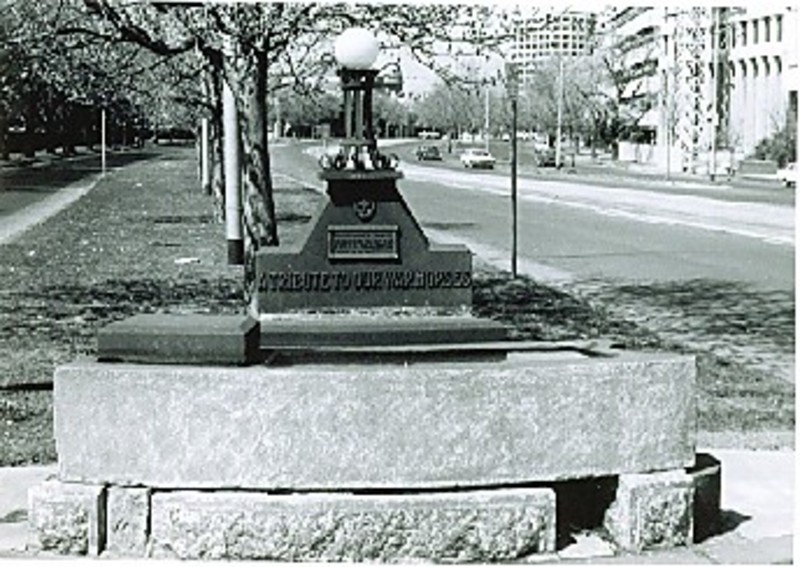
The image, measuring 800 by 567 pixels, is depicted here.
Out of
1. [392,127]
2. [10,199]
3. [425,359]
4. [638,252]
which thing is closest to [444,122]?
[392,127]

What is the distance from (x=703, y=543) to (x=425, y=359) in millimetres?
1420

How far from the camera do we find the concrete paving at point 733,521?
5.29m

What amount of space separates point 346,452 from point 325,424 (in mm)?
137

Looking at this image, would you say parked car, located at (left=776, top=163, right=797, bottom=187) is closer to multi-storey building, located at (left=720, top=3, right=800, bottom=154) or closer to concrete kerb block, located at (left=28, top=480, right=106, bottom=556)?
multi-storey building, located at (left=720, top=3, right=800, bottom=154)

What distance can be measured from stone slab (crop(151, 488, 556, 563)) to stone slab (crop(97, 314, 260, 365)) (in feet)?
1.79

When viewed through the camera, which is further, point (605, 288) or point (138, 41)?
point (605, 288)

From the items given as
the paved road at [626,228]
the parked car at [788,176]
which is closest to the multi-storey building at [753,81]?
the parked car at [788,176]

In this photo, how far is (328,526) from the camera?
201 inches

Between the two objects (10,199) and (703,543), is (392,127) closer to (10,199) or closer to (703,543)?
(10,199)

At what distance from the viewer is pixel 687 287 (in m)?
16.6

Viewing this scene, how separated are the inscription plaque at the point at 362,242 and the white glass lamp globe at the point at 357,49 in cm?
120

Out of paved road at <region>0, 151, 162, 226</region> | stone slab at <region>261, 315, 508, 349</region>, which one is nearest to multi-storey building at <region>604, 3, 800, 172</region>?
paved road at <region>0, 151, 162, 226</region>

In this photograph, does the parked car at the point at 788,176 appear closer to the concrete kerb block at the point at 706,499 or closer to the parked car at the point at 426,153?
the parked car at the point at 426,153

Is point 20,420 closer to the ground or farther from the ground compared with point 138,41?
closer to the ground
